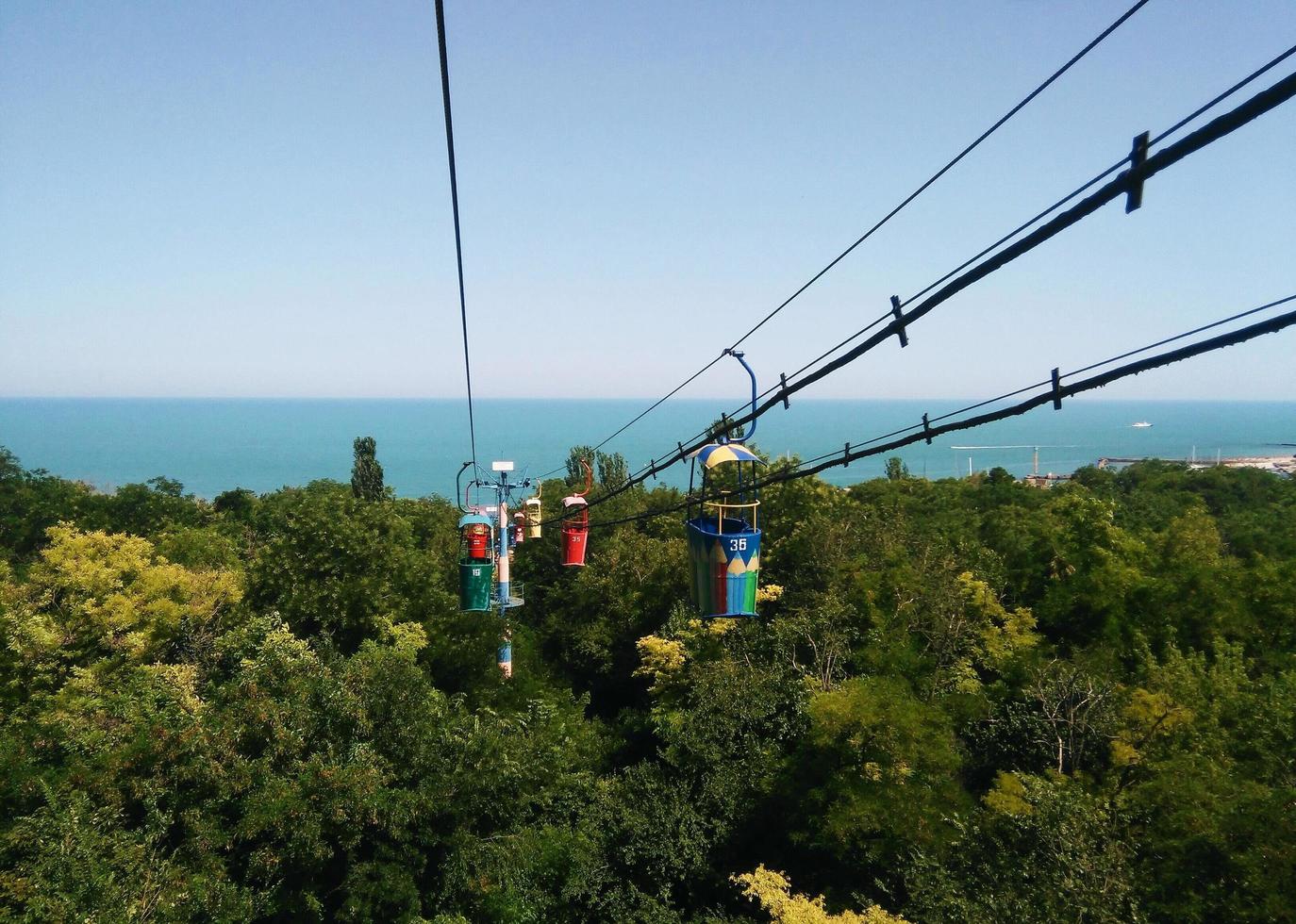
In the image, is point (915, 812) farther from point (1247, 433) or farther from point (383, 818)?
point (1247, 433)

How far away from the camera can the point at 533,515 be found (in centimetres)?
2394

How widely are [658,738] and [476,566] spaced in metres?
6.78

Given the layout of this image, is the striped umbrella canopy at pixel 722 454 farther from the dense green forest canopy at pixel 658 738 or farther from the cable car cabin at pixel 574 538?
the cable car cabin at pixel 574 538

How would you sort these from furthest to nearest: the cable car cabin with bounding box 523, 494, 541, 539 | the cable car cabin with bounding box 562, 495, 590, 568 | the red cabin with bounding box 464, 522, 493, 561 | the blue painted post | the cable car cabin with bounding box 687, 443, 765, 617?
the cable car cabin with bounding box 523, 494, 541, 539 → the cable car cabin with bounding box 562, 495, 590, 568 → the blue painted post → the red cabin with bounding box 464, 522, 493, 561 → the cable car cabin with bounding box 687, 443, 765, 617

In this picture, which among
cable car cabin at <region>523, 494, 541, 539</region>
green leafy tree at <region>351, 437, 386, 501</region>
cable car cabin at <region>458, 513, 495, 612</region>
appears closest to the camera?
cable car cabin at <region>458, 513, 495, 612</region>

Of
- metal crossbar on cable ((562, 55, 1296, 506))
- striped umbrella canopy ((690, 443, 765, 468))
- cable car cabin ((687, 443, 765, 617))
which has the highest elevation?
metal crossbar on cable ((562, 55, 1296, 506))

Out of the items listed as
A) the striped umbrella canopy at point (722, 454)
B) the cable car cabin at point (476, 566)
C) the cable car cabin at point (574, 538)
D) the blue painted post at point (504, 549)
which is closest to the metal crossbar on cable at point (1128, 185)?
the striped umbrella canopy at point (722, 454)

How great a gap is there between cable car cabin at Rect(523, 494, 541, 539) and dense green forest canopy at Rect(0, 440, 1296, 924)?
10.9ft

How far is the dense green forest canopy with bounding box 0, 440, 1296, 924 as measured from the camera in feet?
34.1

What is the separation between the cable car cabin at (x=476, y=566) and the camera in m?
18.5

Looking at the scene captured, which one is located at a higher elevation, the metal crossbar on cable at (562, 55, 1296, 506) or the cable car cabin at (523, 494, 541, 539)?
the metal crossbar on cable at (562, 55, 1296, 506)

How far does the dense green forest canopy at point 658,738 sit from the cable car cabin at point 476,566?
2.77m

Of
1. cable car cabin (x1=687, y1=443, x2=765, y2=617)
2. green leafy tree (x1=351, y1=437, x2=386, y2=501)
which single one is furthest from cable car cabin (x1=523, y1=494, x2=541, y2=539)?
green leafy tree (x1=351, y1=437, x2=386, y2=501)

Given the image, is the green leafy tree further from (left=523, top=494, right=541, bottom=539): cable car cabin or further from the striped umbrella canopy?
the striped umbrella canopy
